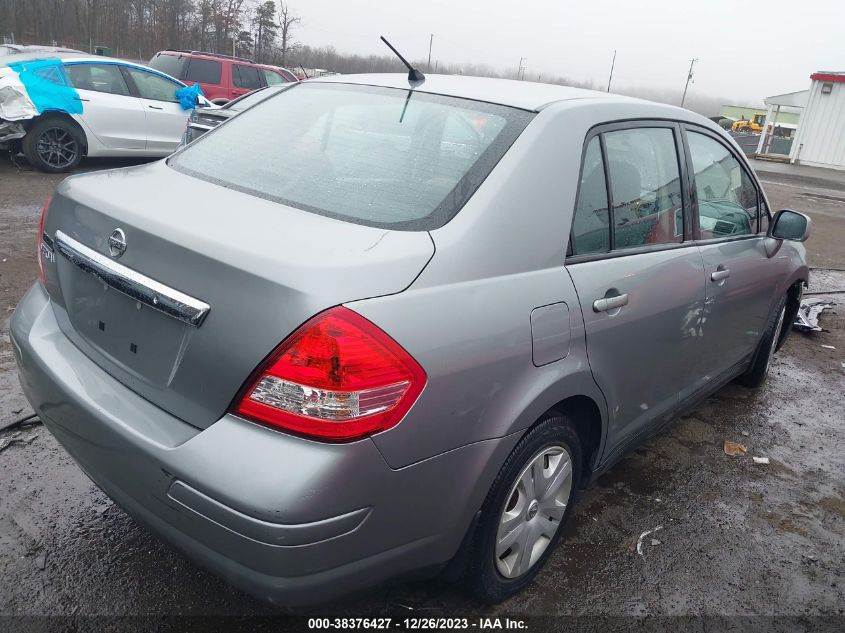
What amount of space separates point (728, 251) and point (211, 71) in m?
12.3

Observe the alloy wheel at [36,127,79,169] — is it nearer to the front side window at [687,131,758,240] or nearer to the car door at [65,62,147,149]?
the car door at [65,62,147,149]

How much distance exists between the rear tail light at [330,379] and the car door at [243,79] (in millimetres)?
12901

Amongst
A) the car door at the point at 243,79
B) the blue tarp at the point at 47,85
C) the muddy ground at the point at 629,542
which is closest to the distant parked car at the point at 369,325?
the muddy ground at the point at 629,542

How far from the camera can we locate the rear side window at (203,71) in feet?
42.2

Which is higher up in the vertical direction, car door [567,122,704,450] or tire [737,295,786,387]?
car door [567,122,704,450]

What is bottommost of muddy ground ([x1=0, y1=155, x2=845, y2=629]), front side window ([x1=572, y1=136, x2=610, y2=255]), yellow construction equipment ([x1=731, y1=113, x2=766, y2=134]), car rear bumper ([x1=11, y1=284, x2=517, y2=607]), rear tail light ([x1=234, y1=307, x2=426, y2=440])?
muddy ground ([x1=0, y1=155, x2=845, y2=629])

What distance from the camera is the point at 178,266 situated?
174 centimetres

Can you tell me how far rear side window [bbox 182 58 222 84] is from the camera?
507 inches

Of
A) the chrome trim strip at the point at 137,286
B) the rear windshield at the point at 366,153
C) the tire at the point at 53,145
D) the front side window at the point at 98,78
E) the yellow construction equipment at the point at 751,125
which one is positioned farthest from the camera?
the yellow construction equipment at the point at 751,125

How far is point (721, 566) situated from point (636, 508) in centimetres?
44

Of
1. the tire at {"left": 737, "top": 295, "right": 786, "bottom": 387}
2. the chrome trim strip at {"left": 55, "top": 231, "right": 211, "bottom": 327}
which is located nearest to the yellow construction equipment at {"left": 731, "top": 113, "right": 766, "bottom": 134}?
the tire at {"left": 737, "top": 295, "right": 786, "bottom": 387}

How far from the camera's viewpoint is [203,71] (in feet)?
42.7

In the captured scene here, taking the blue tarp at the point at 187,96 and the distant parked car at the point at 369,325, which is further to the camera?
the blue tarp at the point at 187,96

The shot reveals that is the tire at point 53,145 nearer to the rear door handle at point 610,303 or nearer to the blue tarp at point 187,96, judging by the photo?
the blue tarp at point 187,96
